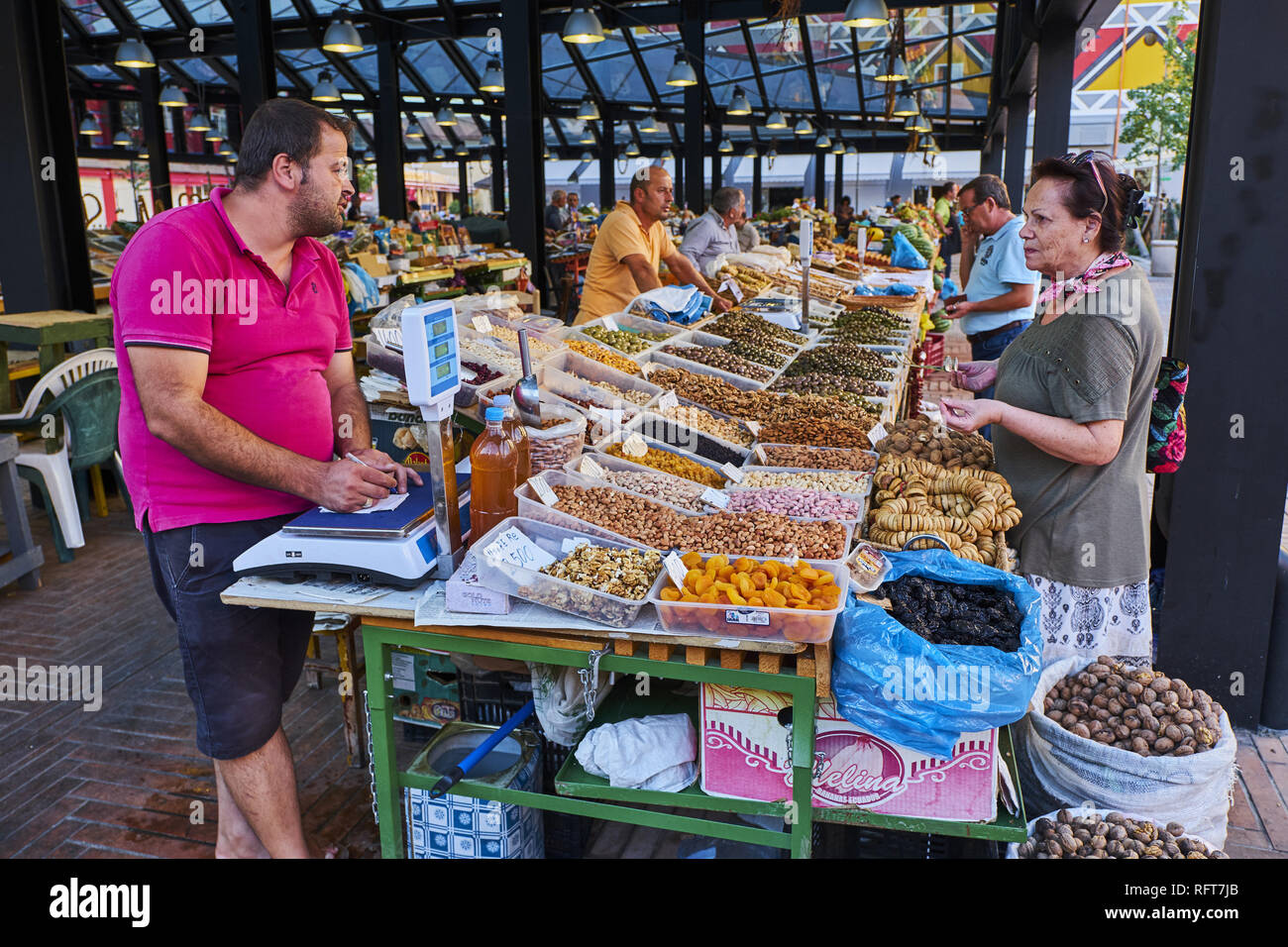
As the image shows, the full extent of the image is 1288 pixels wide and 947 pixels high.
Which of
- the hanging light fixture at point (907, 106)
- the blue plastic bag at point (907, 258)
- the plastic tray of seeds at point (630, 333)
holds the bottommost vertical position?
the plastic tray of seeds at point (630, 333)

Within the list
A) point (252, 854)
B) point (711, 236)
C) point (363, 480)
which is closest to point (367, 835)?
point (252, 854)

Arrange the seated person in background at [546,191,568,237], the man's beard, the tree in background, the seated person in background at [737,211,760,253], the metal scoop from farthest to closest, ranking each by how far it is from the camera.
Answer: the tree in background, the seated person in background at [546,191,568,237], the seated person in background at [737,211,760,253], the metal scoop, the man's beard

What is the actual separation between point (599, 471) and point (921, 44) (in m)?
17.7

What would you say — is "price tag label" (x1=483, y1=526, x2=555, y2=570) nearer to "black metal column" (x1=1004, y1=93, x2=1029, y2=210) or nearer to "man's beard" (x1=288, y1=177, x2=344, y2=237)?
"man's beard" (x1=288, y1=177, x2=344, y2=237)

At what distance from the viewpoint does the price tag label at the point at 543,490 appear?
240 cm

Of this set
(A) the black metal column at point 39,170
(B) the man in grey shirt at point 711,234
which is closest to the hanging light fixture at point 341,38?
(B) the man in grey shirt at point 711,234

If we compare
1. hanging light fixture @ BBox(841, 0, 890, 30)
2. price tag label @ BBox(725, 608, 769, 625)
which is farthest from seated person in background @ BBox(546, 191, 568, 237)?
price tag label @ BBox(725, 608, 769, 625)

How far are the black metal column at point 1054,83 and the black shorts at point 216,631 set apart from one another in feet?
21.9

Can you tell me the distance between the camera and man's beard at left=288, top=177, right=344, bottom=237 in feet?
7.04

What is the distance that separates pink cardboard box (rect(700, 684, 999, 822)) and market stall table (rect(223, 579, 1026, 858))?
0.10 feet

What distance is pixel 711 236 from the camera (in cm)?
808

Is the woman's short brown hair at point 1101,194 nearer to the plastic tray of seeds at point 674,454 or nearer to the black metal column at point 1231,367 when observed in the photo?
the black metal column at point 1231,367

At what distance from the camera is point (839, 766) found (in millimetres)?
2145

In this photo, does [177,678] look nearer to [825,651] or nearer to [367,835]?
[367,835]
